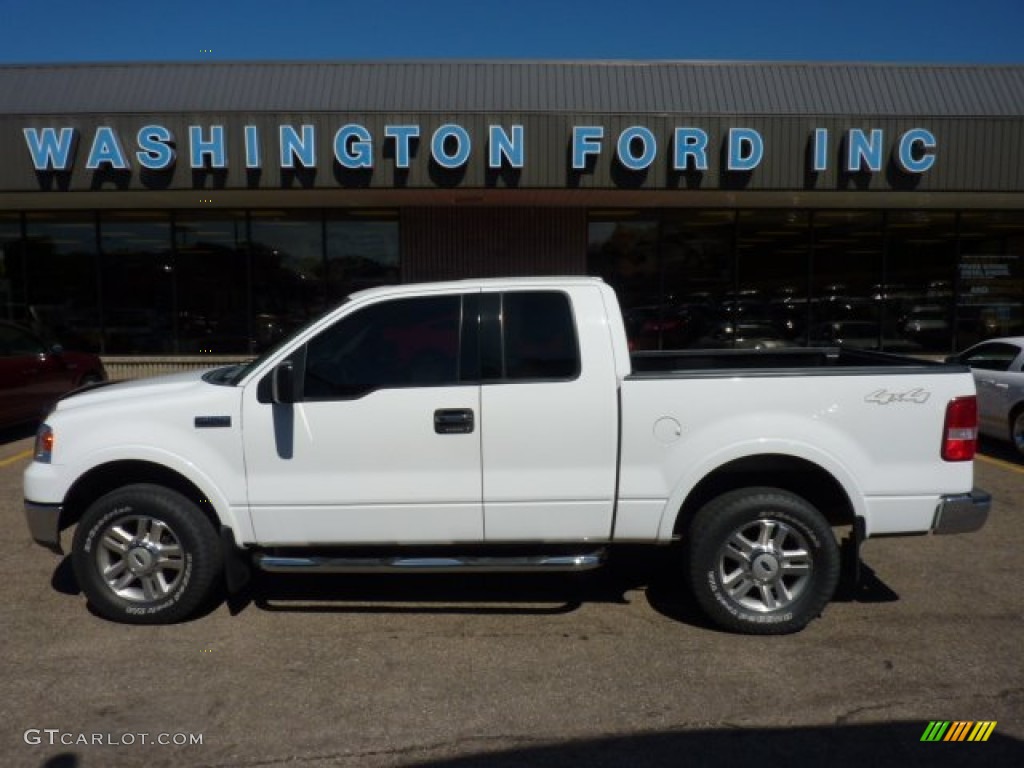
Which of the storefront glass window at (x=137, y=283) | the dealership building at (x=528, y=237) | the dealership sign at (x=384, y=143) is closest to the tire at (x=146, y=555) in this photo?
the dealership sign at (x=384, y=143)

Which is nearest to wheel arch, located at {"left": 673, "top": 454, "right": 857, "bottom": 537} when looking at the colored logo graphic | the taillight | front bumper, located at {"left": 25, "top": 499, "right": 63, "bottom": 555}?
the taillight

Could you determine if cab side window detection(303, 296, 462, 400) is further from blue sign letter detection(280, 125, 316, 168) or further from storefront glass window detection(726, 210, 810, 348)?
storefront glass window detection(726, 210, 810, 348)

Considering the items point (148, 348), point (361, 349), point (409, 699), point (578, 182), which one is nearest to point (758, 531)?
point (409, 699)

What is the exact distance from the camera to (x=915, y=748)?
347cm

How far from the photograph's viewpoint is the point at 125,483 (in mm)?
4918

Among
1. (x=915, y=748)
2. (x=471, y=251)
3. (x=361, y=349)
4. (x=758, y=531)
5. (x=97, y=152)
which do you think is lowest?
(x=915, y=748)

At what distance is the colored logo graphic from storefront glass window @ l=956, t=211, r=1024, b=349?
1379cm

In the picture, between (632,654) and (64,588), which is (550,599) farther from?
(64,588)

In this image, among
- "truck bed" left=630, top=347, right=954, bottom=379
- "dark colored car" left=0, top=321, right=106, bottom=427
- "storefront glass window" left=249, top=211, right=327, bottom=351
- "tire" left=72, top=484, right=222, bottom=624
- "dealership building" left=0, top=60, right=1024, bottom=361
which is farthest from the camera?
"storefront glass window" left=249, top=211, right=327, bottom=351

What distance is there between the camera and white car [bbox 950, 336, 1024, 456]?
9047 mm

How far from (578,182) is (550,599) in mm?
8063

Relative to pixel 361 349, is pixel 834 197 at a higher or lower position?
higher

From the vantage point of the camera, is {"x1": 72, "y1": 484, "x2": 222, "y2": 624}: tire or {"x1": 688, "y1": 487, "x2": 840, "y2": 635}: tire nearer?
{"x1": 688, "y1": 487, "x2": 840, "y2": 635}: tire

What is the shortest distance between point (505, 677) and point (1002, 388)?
24.6 ft
